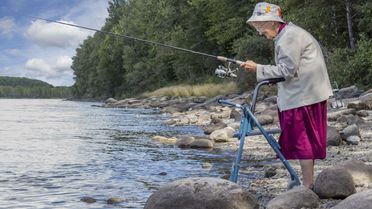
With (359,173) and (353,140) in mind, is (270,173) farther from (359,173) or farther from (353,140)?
(353,140)

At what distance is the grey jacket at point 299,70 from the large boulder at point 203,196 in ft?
2.88

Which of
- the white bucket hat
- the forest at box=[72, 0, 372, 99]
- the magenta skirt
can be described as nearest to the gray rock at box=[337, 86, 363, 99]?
the forest at box=[72, 0, 372, 99]

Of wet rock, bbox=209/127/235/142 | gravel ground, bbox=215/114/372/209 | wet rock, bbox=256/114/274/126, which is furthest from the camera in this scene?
wet rock, bbox=256/114/274/126

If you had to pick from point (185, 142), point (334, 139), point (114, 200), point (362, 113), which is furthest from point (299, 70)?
point (362, 113)

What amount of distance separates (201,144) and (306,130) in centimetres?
635

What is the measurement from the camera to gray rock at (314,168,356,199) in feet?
15.7

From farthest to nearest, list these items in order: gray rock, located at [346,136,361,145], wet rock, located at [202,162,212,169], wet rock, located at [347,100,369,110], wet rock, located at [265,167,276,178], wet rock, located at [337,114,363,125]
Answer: wet rock, located at [347,100,369,110] → wet rock, located at [337,114,363,125] → gray rock, located at [346,136,361,145] → wet rock, located at [202,162,212,169] → wet rock, located at [265,167,276,178]

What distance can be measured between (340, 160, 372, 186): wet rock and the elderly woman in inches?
34.4

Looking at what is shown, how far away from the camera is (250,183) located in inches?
249

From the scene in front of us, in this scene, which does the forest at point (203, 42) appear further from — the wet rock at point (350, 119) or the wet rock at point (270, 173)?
the wet rock at point (270, 173)

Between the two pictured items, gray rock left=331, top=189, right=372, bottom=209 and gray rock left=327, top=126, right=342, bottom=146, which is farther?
gray rock left=327, top=126, right=342, bottom=146

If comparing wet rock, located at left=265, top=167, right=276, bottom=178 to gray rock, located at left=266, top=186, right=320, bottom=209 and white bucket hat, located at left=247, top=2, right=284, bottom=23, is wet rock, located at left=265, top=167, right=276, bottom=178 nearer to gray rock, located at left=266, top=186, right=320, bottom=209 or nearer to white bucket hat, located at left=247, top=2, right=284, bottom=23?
gray rock, located at left=266, top=186, right=320, bottom=209

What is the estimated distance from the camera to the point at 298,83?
4.43 meters

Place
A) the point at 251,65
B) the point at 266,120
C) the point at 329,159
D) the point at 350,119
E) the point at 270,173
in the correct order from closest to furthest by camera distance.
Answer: the point at 251,65
the point at 270,173
the point at 329,159
the point at 350,119
the point at 266,120
